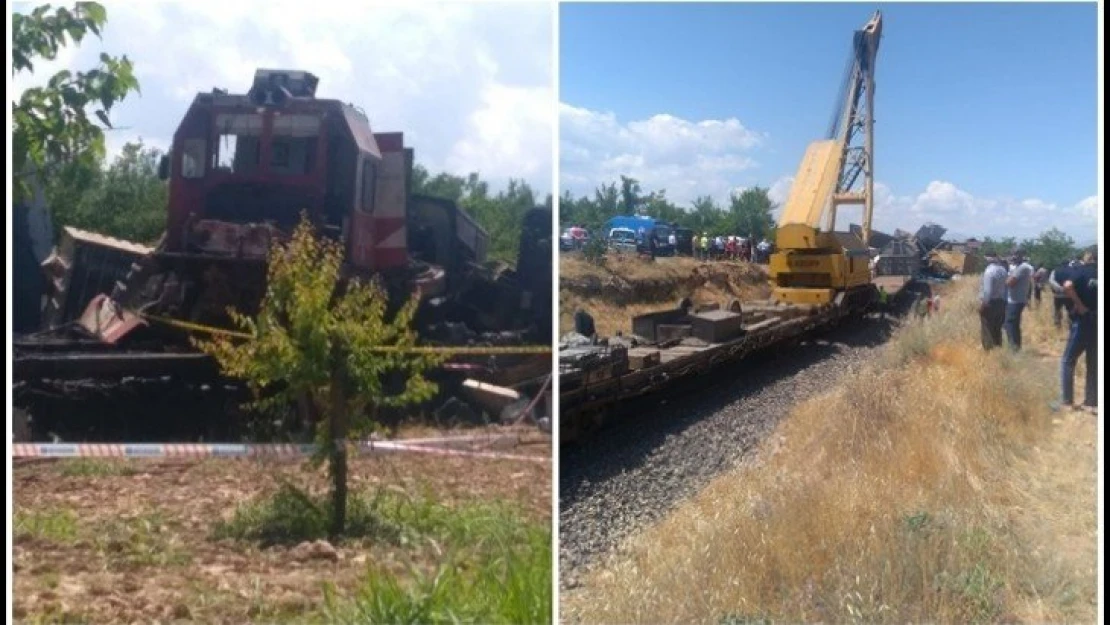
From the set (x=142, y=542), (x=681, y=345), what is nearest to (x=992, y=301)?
(x=681, y=345)

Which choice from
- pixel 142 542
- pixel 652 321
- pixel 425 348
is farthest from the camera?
pixel 652 321

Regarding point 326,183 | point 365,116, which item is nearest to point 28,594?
point 326,183

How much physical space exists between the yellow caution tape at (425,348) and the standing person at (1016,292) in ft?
6.18

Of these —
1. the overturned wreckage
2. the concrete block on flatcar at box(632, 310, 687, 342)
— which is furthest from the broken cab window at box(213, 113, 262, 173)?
the concrete block on flatcar at box(632, 310, 687, 342)

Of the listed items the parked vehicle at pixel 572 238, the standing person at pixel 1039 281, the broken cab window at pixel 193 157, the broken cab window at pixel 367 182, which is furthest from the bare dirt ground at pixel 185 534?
the standing person at pixel 1039 281

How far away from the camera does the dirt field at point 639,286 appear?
380 cm

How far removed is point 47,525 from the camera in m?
A: 3.78

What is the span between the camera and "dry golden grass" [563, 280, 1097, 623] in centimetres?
349

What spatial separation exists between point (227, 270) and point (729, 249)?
1985mm

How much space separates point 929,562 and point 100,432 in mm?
3137

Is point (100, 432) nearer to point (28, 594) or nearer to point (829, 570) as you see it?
point (28, 594)

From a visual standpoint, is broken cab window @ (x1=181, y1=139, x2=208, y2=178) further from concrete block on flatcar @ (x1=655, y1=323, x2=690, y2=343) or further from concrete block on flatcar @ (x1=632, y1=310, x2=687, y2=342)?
concrete block on flatcar @ (x1=655, y1=323, x2=690, y2=343)

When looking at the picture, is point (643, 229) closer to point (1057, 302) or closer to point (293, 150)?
point (293, 150)

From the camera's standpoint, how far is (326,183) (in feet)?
12.8
